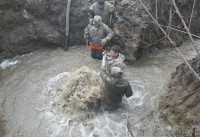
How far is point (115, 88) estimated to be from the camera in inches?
265

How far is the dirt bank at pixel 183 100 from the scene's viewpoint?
6.02 metres

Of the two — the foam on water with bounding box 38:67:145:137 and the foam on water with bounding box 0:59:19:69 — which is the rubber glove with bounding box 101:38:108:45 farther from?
the foam on water with bounding box 0:59:19:69

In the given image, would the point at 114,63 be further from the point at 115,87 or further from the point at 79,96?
the point at 79,96

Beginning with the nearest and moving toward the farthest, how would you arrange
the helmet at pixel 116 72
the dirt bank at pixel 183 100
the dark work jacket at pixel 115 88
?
1. the dirt bank at pixel 183 100
2. the helmet at pixel 116 72
3. the dark work jacket at pixel 115 88

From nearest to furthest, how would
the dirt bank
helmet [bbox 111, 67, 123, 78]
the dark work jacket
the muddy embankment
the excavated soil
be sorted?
the dirt bank, helmet [bbox 111, 67, 123, 78], the dark work jacket, the excavated soil, the muddy embankment

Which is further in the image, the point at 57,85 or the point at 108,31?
the point at 108,31

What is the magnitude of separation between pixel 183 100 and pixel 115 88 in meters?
1.43

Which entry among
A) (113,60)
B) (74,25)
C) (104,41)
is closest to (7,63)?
(74,25)

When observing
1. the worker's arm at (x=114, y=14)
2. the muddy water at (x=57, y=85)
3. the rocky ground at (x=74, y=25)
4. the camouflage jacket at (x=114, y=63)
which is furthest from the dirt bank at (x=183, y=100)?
the worker's arm at (x=114, y=14)

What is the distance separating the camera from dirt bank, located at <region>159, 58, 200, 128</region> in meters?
6.02

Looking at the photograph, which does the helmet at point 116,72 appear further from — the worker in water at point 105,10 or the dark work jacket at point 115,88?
the worker in water at point 105,10

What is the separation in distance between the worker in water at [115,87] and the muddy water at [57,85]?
557 mm

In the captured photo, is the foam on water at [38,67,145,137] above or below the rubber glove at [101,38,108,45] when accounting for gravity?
below

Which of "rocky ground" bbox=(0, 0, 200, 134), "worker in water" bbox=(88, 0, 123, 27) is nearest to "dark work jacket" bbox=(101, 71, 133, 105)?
"rocky ground" bbox=(0, 0, 200, 134)
